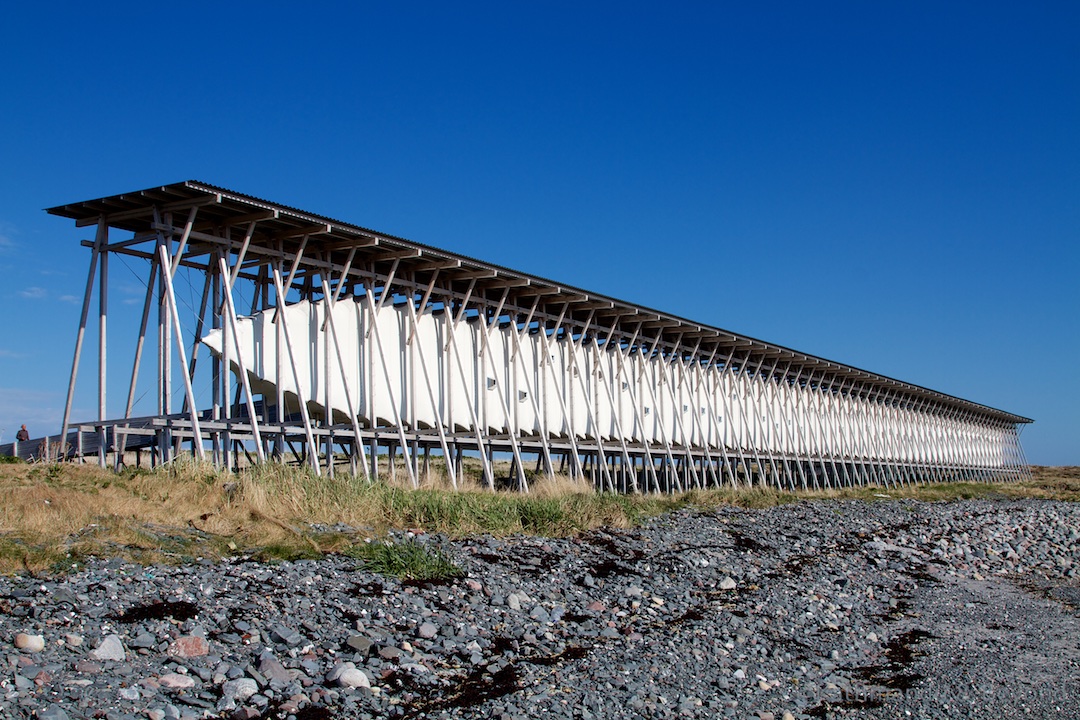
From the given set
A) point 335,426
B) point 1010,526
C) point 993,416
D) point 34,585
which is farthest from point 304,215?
point 993,416

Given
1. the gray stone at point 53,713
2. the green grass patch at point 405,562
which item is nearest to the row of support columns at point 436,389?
the green grass patch at point 405,562

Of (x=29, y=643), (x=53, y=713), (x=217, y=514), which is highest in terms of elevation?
(x=217, y=514)

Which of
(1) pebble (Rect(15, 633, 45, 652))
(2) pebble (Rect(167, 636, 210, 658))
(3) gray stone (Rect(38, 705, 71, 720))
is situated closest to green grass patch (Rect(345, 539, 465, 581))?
(2) pebble (Rect(167, 636, 210, 658))

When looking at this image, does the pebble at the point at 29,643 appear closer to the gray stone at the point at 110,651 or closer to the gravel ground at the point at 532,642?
the gravel ground at the point at 532,642

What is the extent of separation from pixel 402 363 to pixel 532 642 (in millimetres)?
15852

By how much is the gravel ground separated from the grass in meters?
0.59

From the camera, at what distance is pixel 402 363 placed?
984 inches

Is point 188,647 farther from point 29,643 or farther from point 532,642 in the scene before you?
point 532,642

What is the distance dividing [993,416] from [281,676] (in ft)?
271

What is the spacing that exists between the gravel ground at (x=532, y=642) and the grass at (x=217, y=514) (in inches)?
23.4

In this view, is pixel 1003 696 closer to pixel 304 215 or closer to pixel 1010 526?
pixel 304 215

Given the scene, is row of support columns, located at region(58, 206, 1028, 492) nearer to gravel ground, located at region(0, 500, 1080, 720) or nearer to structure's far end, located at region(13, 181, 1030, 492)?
structure's far end, located at region(13, 181, 1030, 492)

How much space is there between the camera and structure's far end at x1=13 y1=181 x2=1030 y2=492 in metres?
20.2

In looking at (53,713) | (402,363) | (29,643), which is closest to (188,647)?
(29,643)
